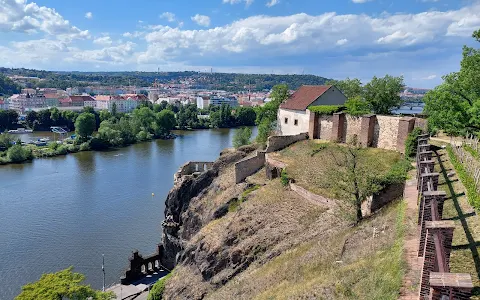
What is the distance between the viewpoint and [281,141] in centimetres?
3303

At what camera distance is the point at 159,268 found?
1422 inches

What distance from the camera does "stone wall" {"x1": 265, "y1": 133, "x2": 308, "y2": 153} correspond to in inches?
1277

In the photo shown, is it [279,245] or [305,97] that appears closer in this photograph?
[279,245]

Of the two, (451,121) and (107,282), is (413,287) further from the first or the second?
(107,282)

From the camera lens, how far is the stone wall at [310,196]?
21.3 m

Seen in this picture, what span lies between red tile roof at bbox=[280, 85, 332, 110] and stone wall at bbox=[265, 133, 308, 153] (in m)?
3.08

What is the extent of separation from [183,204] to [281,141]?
1111cm

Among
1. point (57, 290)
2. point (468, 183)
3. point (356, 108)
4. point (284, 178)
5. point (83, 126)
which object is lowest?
point (57, 290)

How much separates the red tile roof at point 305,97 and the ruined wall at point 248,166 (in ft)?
24.8

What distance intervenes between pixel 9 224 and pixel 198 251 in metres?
27.3

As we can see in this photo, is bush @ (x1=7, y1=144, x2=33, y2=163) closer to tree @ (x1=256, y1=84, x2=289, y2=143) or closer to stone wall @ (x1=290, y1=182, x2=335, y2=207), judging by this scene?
tree @ (x1=256, y1=84, x2=289, y2=143)

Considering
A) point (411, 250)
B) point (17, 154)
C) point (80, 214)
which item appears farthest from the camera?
point (17, 154)

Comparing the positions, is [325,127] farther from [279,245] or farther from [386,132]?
[279,245]

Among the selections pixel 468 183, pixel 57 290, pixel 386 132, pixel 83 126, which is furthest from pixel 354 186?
pixel 83 126
